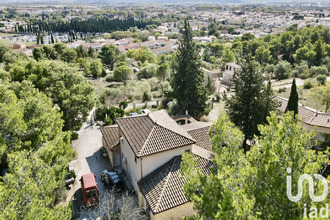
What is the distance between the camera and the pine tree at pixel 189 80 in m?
26.1

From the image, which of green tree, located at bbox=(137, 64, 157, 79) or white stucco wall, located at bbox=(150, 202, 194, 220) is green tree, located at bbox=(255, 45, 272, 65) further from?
white stucco wall, located at bbox=(150, 202, 194, 220)

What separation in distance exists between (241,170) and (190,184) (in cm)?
180

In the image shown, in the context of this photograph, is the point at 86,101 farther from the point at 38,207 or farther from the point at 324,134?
→ the point at 324,134

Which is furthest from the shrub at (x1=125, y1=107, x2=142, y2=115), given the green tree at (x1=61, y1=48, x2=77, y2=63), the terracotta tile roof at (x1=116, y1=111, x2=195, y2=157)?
the green tree at (x1=61, y1=48, x2=77, y2=63)

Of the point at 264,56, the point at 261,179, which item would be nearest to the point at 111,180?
the point at 261,179

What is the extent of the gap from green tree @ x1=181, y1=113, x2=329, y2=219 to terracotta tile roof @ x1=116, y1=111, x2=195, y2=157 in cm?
648

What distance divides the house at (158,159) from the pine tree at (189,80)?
7756mm

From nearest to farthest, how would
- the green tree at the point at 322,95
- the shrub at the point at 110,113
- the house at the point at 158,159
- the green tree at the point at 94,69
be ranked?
the house at the point at 158,159
the shrub at the point at 110,113
the green tree at the point at 322,95
the green tree at the point at 94,69

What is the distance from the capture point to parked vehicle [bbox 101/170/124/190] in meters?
16.8

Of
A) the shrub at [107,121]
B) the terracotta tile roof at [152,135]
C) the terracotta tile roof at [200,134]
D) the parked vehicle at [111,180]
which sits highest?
the terracotta tile roof at [152,135]

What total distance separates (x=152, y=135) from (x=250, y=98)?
338 inches

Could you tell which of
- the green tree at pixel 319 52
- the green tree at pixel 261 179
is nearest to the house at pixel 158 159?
the green tree at pixel 261 179

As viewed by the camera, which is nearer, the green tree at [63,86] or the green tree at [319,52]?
the green tree at [63,86]

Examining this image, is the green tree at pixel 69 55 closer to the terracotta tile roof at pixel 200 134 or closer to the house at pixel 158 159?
the house at pixel 158 159
